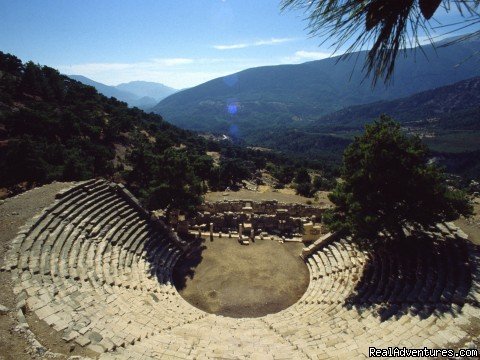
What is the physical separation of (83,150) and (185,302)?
93.8ft

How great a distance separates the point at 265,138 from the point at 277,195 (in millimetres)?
153311

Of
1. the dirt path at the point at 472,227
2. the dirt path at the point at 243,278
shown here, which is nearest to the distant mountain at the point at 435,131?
the dirt path at the point at 472,227

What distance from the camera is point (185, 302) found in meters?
14.8

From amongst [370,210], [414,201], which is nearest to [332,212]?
[370,210]

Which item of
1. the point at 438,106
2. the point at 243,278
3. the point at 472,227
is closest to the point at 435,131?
the point at 438,106

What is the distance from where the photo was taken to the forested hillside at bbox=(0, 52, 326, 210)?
19672 millimetres

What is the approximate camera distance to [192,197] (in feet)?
64.3

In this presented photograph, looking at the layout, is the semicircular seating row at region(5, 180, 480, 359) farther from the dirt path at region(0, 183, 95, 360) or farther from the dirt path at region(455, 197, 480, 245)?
the dirt path at region(455, 197, 480, 245)

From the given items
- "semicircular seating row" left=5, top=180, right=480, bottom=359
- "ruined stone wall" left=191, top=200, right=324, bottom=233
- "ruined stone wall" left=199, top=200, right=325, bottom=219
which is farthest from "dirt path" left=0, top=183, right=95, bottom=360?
"ruined stone wall" left=199, top=200, right=325, bottom=219

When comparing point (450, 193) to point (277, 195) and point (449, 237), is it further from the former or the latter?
point (277, 195)

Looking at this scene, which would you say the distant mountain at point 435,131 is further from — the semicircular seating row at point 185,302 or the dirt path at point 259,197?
the semicircular seating row at point 185,302

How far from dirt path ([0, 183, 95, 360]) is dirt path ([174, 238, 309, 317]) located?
723 centimetres

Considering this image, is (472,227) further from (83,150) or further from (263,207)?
(83,150)

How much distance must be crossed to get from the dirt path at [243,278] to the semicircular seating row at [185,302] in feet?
2.31
